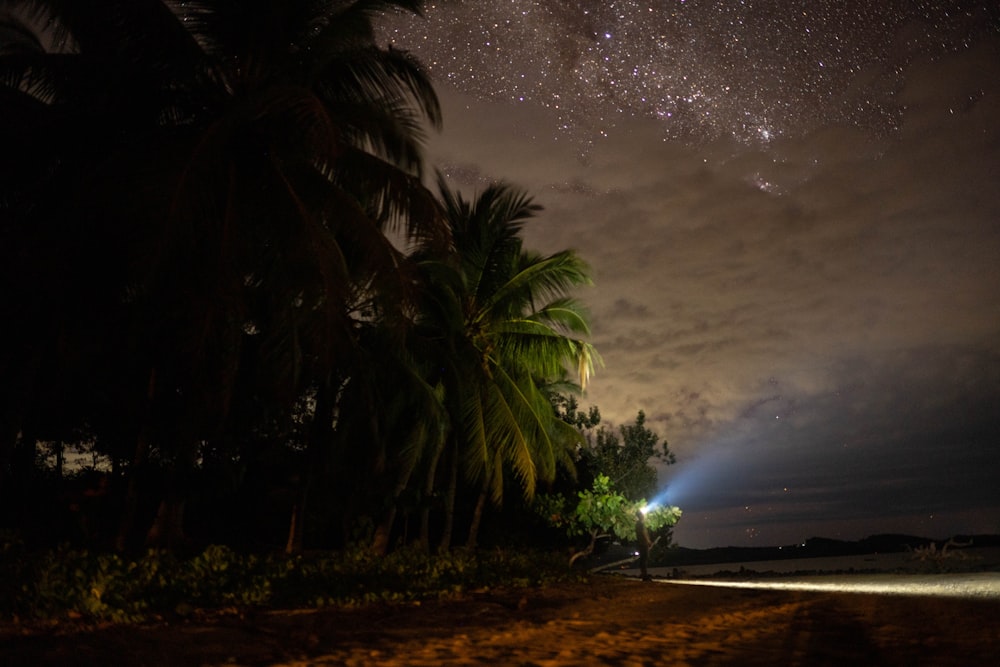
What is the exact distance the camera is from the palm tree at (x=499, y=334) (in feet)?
53.1

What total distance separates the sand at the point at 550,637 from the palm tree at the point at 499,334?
580cm

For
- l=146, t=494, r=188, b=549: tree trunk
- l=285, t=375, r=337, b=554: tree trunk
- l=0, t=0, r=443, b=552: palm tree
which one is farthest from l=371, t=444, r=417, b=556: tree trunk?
l=0, t=0, r=443, b=552: palm tree

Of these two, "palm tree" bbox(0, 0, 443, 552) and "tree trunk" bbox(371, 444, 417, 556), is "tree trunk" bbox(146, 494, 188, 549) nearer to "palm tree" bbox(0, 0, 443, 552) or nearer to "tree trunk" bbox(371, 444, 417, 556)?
"palm tree" bbox(0, 0, 443, 552)

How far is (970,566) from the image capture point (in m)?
19.8

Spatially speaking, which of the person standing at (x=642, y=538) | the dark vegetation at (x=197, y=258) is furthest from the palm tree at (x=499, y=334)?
the person standing at (x=642, y=538)

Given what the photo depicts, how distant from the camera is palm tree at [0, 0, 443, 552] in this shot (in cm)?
938

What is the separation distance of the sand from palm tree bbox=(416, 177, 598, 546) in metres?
5.80

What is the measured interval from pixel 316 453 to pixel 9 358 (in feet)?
15.7

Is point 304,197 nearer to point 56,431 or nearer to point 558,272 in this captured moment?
point 558,272

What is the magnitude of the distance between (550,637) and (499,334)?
10113mm

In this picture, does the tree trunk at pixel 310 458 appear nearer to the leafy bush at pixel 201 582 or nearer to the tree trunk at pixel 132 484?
the leafy bush at pixel 201 582

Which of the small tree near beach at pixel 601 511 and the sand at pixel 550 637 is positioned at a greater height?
the small tree near beach at pixel 601 511

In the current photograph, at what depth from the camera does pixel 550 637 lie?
25.1ft

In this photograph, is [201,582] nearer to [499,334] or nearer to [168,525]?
[168,525]
